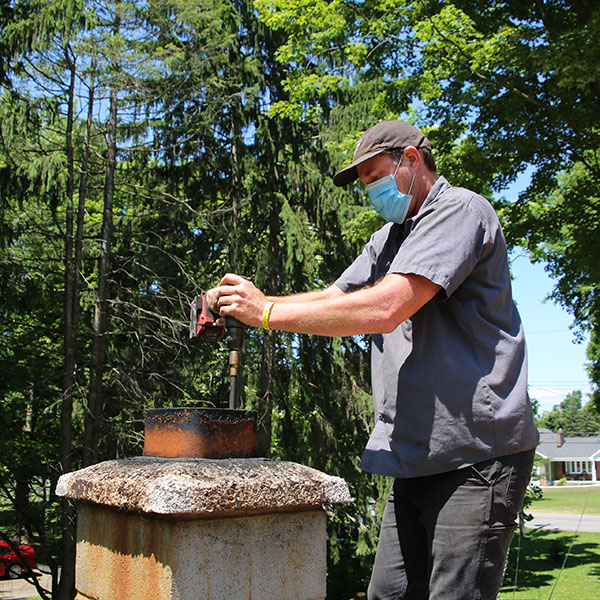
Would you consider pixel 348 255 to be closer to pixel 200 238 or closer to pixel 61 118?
pixel 200 238

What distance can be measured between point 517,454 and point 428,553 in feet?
1.50

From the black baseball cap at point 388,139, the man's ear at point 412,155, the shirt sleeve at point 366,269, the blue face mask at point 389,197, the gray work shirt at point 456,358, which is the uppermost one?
the black baseball cap at point 388,139

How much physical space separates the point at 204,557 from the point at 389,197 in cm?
139

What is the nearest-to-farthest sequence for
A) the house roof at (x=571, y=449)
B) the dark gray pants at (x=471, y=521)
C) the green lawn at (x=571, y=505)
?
the dark gray pants at (x=471, y=521) → the green lawn at (x=571, y=505) → the house roof at (x=571, y=449)

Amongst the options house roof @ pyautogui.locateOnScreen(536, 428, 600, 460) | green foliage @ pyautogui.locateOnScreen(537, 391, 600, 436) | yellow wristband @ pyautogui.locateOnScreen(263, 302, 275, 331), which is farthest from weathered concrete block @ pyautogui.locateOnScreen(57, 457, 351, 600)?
green foliage @ pyautogui.locateOnScreen(537, 391, 600, 436)

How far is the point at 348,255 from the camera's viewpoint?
52.7 ft

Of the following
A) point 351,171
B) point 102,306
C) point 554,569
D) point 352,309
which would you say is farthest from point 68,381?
point 554,569

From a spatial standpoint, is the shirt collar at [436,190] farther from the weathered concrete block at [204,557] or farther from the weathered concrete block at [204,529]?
the weathered concrete block at [204,557]

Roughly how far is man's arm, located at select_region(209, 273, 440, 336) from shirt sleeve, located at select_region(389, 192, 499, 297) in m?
0.04

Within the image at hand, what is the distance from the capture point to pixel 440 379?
2.17 meters

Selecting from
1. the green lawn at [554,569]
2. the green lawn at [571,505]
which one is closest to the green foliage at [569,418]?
the green lawn at [571,505]

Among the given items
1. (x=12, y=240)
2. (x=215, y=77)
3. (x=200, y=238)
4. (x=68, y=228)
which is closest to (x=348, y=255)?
(x=200, y=238)

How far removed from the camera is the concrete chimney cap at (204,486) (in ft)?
7.28

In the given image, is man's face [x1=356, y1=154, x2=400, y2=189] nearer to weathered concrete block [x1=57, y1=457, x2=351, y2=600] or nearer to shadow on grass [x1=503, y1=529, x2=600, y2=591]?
weathered concrete block [x1=57, y1=457, x2=351, y2=600]
